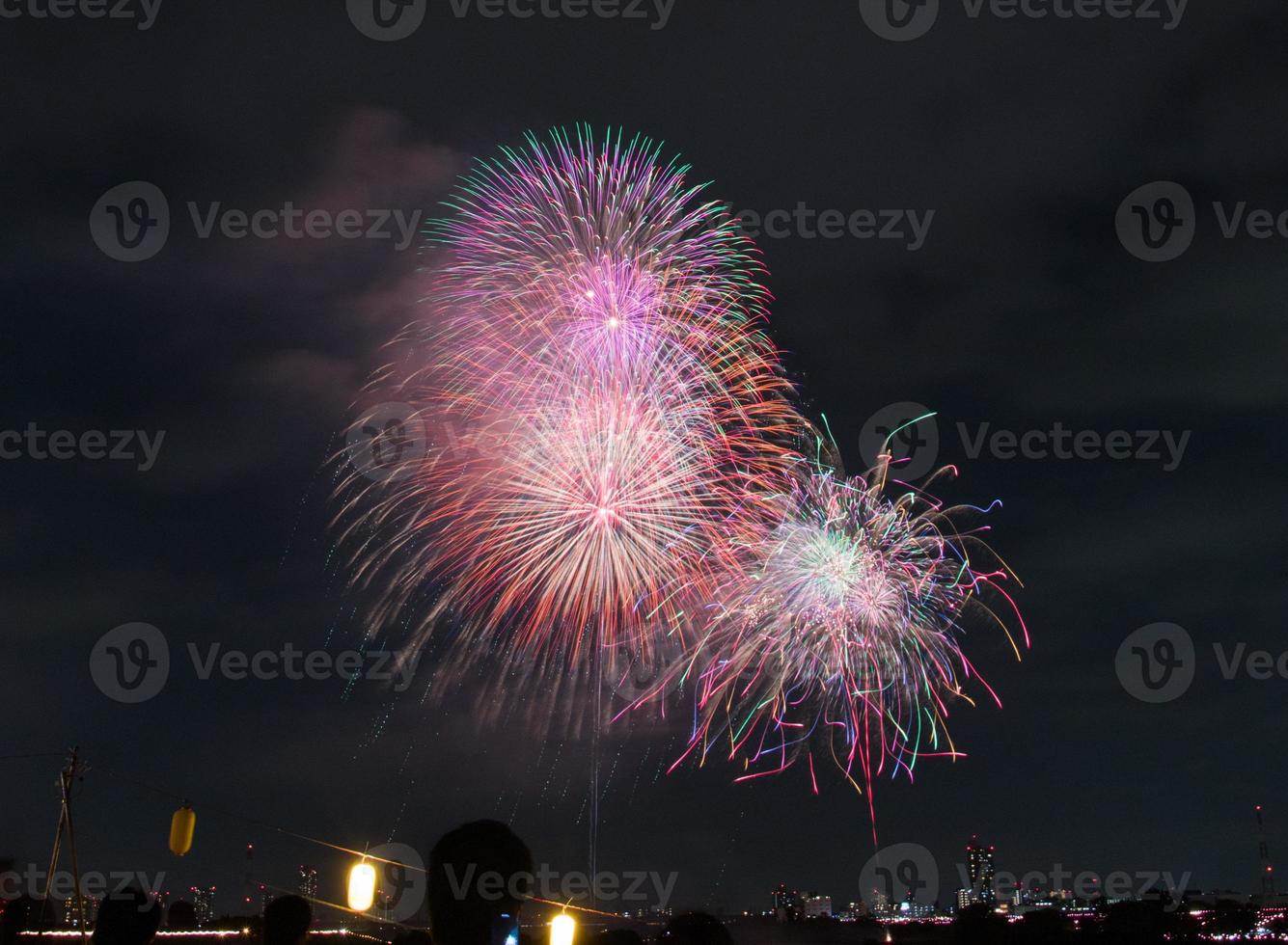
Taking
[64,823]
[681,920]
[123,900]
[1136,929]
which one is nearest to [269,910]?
[123,900]

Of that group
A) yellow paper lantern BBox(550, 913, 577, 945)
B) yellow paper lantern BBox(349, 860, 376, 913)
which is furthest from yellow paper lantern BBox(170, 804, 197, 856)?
yellow paper lantern BBox(550, 913, 577, 945)

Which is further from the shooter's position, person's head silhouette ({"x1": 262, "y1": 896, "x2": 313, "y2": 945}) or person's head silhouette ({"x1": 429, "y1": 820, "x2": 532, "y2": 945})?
person's head silhouette ({"x1": 262, "y1": 896, "x2": 313, "y2": 945})

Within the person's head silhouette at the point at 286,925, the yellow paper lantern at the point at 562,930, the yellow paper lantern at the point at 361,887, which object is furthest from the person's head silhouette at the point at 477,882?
the yellow paper lantern at the point at 361,887

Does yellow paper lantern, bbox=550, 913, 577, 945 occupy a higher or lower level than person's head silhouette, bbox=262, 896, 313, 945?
lower

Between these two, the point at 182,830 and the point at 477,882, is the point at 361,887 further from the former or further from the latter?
the point at 182,830

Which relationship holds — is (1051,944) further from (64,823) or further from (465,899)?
Answer: (64,823)

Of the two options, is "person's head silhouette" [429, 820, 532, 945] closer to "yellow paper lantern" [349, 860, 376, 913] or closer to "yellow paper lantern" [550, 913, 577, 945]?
"yellow paper lantern" [550, 913, 577, 945]

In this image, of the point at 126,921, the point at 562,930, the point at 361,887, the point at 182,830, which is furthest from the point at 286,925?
the point at 182,830
